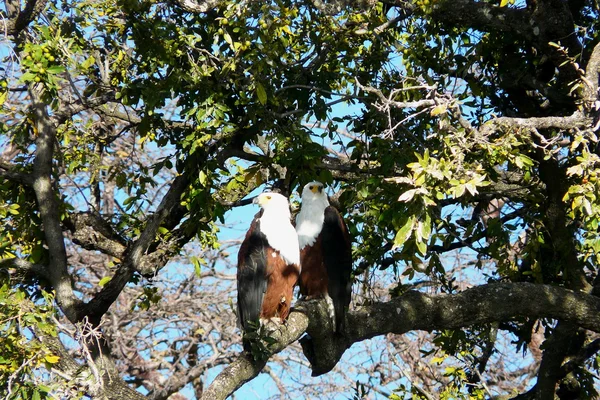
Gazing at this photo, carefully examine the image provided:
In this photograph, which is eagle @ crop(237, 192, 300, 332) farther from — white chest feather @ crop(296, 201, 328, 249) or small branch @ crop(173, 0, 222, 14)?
small branch @ crop(173, 0, 222, 14)


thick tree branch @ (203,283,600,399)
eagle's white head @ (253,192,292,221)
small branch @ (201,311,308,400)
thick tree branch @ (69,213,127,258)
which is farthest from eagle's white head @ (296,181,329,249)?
thick tree branch @ (69,213,127,258)

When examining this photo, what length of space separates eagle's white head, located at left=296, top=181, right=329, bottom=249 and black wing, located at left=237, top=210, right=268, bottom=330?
→ 416 millimetres

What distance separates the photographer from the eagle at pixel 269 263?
5047 mm

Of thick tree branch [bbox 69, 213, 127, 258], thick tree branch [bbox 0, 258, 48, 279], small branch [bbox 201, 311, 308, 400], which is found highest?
thick tree branch [bbox 69, 213, 127, 258]

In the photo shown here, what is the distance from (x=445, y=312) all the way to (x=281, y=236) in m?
1.02

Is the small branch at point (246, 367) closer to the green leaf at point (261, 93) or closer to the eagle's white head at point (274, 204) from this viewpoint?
the eagle's white head at point (274, 204)

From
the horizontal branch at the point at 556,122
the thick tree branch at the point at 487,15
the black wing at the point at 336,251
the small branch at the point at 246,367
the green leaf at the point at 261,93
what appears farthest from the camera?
the black wing at the point at 336,251

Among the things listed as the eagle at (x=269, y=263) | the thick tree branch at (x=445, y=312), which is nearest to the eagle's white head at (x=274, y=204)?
the eagle at (x=269, y=263)

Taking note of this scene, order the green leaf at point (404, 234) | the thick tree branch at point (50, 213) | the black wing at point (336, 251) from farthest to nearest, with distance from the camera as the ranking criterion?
the thick tree branch at point (50, 213), the black wing at point (336, 251), the green leaf at point (404, 234)

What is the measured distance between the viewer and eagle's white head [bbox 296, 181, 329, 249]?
5477 millimetres

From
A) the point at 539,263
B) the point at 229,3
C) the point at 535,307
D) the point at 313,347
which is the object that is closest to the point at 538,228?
the point at 539,263

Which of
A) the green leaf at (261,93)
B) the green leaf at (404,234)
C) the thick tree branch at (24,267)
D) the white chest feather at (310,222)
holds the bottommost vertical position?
the green leaf at (404,234)

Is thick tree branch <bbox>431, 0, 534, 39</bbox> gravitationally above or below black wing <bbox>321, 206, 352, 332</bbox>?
above

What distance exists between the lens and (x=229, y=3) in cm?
486
